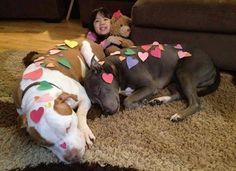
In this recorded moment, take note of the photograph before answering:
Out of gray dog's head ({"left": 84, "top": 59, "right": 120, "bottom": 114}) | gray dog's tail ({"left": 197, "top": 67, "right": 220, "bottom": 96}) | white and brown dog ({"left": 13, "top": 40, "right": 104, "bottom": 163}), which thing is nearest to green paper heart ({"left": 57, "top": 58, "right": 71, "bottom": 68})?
white and brown dog ({"left": 13, "top": 40, "right": 104, "bottom": 163})

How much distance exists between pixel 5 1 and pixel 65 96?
2125 millimetres

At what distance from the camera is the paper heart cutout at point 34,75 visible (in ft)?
5.50

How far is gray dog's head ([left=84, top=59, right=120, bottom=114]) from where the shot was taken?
1.82 metres

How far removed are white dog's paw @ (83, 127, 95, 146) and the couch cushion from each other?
934 mm

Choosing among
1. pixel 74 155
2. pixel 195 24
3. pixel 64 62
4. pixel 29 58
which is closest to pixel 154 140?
pixel 74 155

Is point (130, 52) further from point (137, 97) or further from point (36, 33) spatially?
point (36, 33)

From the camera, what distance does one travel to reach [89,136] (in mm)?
1652

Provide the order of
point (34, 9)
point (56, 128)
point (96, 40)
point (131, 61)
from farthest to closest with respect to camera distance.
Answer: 1. point (34, 9)
2. point (96, 40)
3. point (131, 61)
4. point (56, 128)

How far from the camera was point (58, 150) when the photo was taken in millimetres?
1439

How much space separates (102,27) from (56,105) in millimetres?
1110

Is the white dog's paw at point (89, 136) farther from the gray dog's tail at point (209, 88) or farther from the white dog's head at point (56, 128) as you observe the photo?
the gray dog's tail at point (209, 88)

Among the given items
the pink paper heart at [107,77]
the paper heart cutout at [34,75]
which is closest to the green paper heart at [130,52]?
the pink paper heart at [107,77]

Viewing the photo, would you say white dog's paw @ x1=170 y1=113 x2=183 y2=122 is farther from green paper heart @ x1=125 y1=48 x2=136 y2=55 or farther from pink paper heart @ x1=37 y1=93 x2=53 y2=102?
pink paper heart @ x1=37 y1=93 x2=53 y2=102

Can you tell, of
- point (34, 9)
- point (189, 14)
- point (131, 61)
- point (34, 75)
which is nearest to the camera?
point (34, 75)
